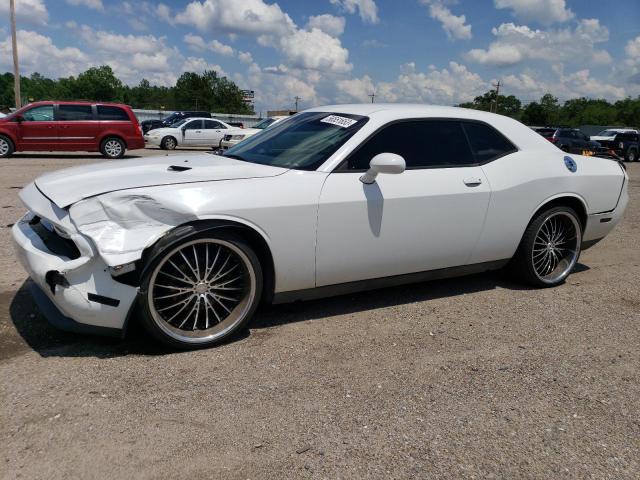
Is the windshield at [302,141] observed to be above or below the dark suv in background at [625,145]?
above

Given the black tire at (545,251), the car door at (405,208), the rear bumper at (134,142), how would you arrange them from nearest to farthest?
1. the car door at (405,208)
2. the black tire at (545,251)
3. the rear bumper at (134,142)

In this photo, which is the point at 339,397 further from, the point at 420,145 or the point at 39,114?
the point at 39,114

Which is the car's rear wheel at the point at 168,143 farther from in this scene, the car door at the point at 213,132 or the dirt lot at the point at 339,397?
the dirt lot at the point at 339,397

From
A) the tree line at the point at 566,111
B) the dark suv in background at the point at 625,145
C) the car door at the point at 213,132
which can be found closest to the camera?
the car door at the point at 213,132

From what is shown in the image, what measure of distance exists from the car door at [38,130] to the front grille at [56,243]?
14.1m

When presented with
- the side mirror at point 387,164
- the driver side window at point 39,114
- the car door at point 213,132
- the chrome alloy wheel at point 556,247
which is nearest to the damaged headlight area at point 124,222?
the side mirror at point 387,164

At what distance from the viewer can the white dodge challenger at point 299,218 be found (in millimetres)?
2936

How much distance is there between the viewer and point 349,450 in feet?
7.60

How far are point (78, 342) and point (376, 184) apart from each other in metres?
2.15

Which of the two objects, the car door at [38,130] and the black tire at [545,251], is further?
the car door at [38,130]

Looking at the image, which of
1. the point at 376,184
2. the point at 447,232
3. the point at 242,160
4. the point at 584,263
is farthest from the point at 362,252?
the point at 584,263

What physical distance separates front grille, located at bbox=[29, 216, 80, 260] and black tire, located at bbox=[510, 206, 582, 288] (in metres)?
3.42

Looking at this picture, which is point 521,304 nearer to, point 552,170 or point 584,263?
point 552,170

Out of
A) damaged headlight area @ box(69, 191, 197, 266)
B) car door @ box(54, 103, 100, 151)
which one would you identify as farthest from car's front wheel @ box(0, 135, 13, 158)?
damaged headlight area @ box(69, 191, 197, 266)
